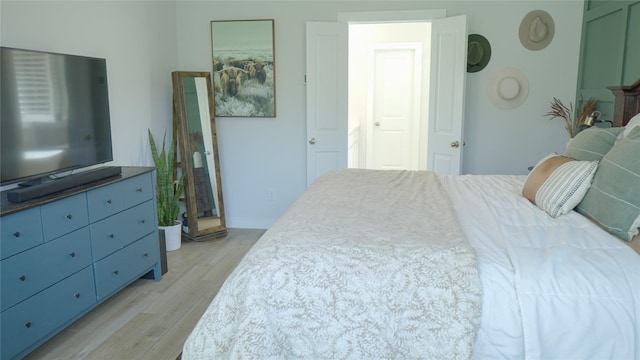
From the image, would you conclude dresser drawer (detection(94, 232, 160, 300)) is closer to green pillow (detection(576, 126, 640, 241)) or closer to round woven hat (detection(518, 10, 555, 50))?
green pillow (detection(576, 126, 640, 241))

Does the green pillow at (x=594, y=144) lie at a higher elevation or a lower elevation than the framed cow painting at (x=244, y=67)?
lower

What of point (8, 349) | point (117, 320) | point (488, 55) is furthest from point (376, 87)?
point (8, 349)

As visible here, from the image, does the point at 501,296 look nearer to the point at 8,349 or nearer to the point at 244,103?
the point at 8,349

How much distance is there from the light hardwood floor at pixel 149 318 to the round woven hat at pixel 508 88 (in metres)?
2.72

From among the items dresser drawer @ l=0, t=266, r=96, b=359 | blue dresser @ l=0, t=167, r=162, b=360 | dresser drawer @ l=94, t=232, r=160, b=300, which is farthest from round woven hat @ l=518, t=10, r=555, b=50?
dresser drawer @ l=0, t=266, r=96, b=359

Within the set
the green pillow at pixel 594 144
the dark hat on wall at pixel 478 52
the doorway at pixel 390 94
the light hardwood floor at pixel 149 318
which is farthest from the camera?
the doorway at pixel 390 94

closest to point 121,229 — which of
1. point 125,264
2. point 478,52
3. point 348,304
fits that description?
point 125,264

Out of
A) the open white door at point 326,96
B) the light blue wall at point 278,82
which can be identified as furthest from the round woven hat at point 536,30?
the open white door at point 326,96

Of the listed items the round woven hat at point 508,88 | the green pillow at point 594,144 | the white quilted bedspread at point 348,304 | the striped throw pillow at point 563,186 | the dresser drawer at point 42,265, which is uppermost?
the round woven hat at point 508,88

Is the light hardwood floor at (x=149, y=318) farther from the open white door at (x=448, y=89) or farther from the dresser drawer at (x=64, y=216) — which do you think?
the open white door at (x=448, y=89)

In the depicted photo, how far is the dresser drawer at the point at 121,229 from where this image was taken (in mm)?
2850

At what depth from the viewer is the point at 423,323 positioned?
1.53 meters

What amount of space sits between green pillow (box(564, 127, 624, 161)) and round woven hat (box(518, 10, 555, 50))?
2051mm

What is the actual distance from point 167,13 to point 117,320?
2.95 m
